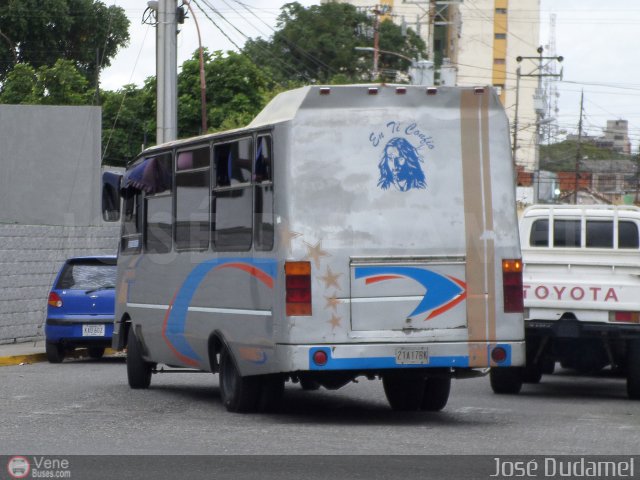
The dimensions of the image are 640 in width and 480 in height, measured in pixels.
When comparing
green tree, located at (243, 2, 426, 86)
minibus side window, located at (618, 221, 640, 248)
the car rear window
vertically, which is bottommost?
the car rear window

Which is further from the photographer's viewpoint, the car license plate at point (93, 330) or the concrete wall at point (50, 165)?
the concrete wall at point (50, 165)

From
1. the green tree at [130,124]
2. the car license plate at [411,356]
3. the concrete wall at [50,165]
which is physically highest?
the green tree at [130,124]

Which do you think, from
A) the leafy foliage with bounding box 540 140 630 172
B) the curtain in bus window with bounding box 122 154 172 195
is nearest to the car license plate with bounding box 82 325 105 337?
the curtain in bus window with bounding box 122 154 172 195

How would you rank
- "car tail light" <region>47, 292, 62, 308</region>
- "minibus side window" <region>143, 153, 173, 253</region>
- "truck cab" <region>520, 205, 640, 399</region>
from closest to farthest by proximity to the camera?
"minibus side window" <region>143, 153, 173, 253</region>
"truck cab" <region>520, 205, 640, 399</region>
"car tail light" <region>47, 292, 62, 308</region>

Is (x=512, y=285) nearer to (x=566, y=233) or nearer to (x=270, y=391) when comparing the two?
(x=270, y=391)

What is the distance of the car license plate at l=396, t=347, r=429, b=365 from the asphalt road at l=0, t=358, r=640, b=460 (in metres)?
0.61

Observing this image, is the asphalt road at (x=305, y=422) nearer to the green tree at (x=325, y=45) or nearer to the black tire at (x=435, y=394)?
the black tire at (x=435, y=394)

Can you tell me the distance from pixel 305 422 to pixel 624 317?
4.82 m

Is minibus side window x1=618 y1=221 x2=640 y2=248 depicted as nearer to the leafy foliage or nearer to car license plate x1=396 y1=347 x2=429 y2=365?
car license plate x1=396 y1=347 x2=429 y2=365

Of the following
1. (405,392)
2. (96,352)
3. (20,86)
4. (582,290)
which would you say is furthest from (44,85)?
(405,392)

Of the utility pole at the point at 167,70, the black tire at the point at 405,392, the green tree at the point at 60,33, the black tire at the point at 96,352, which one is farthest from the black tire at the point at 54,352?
the green tree at the point at 60,33

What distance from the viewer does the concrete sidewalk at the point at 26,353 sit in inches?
834

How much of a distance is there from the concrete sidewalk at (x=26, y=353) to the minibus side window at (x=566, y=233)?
8869 millimetres

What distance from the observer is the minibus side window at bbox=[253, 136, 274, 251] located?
12.5 m
